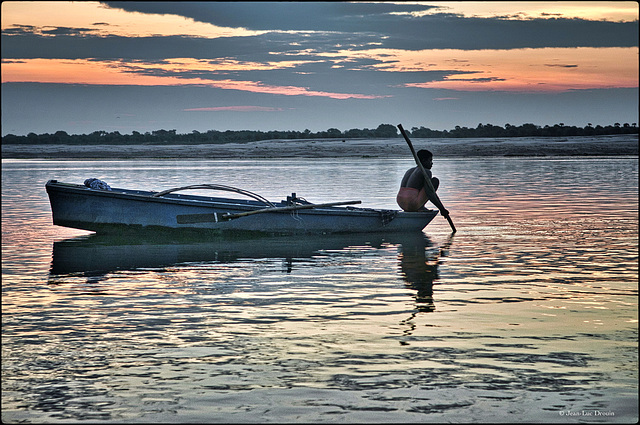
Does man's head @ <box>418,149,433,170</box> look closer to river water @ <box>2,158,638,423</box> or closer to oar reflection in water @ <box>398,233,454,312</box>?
oar reflection in water @ <box>398,233,454,312</box>

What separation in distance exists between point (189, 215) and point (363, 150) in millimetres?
81955

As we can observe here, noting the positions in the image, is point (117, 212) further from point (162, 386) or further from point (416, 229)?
point (162, 386)

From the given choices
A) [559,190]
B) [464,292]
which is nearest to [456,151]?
[559,190]

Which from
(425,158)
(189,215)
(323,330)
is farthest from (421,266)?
(189,215)

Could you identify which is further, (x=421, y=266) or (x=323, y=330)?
(x=421, y=266)

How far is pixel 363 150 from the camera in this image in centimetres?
9881

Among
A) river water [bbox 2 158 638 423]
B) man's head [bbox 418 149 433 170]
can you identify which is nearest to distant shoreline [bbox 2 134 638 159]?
man's head [bbox 418 149 433 170]

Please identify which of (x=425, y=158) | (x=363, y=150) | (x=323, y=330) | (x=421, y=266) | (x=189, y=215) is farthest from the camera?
(x=363, y=150)

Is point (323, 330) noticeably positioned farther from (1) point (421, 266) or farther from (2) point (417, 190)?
(2) point (417, 190)

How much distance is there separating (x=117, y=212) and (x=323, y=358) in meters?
11.6

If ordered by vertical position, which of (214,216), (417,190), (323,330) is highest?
(417,190)

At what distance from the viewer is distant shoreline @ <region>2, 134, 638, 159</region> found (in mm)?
86250

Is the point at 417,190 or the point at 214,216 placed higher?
the point at 417,190

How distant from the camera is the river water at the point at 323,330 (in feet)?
20.4
